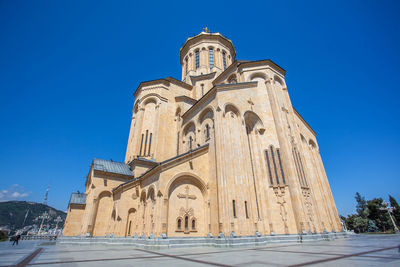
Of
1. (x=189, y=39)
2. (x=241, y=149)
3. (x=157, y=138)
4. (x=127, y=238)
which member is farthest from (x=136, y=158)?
(x=189, y=39)

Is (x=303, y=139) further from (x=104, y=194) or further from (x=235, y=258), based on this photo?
(x=104, y=194)

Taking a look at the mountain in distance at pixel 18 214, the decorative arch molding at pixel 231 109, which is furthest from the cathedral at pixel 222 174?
the mountain in distance at pixel 18 214

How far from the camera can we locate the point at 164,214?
11289 mm

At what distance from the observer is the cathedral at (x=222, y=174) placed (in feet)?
38.9

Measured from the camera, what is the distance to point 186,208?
12234 millimetres

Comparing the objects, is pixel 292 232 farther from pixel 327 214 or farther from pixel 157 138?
pixel 157 138

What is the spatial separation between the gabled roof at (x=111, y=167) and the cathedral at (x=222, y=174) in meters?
0.11

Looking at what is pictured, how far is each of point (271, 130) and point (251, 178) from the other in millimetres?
4486

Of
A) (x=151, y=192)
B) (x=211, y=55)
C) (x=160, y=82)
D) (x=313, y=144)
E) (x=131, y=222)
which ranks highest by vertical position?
(x=211, y=55)

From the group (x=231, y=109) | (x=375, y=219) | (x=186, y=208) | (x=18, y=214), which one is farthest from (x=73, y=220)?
(x=18, y=214)

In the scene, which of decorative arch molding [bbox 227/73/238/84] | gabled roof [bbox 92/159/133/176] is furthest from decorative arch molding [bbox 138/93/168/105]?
decorative arch molding [bbox 227/73/238/84]

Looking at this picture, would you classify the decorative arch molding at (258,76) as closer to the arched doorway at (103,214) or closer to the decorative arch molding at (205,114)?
the decorative arch molding at (205,114)

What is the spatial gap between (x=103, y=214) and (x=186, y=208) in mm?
10652

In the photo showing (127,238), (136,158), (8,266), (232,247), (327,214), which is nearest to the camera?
(8,266)
